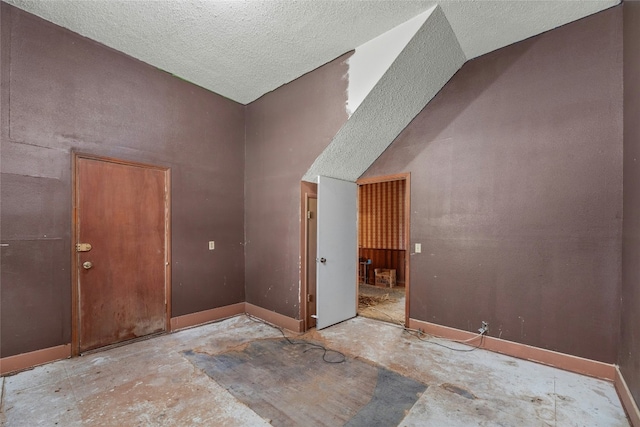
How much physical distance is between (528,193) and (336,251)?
220 centimetres

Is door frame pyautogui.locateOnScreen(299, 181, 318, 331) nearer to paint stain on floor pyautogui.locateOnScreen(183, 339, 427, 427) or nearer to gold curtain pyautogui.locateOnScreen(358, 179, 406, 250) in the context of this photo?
paint stain on floor pyautogui.locateOnScreen(183, 339, 427, 427)

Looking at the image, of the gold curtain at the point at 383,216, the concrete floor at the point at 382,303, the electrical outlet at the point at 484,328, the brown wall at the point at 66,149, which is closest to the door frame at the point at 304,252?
the concrete floor at the point at 382,303

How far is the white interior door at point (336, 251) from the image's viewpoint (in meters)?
3.57

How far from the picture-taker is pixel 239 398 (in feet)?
7.29

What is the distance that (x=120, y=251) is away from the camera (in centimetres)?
320

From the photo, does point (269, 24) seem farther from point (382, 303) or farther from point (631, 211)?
point (382, 303)

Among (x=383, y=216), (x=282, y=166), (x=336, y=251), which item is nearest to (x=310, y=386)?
(x=336, y=251)

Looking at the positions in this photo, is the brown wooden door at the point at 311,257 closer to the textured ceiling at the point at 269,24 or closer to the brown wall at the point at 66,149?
the brown wall at the point at 66,149

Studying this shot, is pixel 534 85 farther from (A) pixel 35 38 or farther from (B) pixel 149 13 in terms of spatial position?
(A) pixel 35 38

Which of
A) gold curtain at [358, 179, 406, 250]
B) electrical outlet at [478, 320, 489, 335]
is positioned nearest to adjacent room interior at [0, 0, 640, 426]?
electrical outlet at [478, 320, 489, 335]

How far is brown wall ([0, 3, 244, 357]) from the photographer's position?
2.58 meters

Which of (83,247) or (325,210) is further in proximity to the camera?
(325,210)

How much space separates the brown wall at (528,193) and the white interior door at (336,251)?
88cm

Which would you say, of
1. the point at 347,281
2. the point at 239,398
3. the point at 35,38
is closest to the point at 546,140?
the point at 347,281
